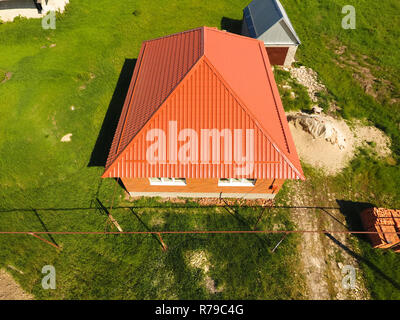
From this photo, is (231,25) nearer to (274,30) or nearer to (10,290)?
(274,30)

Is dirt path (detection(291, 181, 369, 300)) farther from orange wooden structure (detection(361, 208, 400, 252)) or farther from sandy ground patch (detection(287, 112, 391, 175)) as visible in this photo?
sandy ground patch (detection(287, 112, 391, 175))

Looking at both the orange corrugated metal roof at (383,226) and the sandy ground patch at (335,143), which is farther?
the sandy ground patch at (335,143)

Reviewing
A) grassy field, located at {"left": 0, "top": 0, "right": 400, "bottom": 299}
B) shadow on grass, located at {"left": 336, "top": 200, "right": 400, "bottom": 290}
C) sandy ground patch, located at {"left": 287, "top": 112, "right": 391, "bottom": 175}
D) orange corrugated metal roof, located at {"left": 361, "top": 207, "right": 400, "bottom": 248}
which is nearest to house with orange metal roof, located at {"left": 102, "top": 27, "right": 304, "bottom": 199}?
grassy field, located at {"left": 0, "top": 0, "right": 400, "bottom": 299}

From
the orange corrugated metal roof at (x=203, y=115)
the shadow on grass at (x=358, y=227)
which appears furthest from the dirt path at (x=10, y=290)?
the shadow on grass at (x=358, y=227)

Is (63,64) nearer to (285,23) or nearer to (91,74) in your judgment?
(91,74)

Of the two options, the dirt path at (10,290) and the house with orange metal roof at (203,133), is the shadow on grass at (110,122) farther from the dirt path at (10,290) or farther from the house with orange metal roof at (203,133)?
the dirt path at (10,290)
